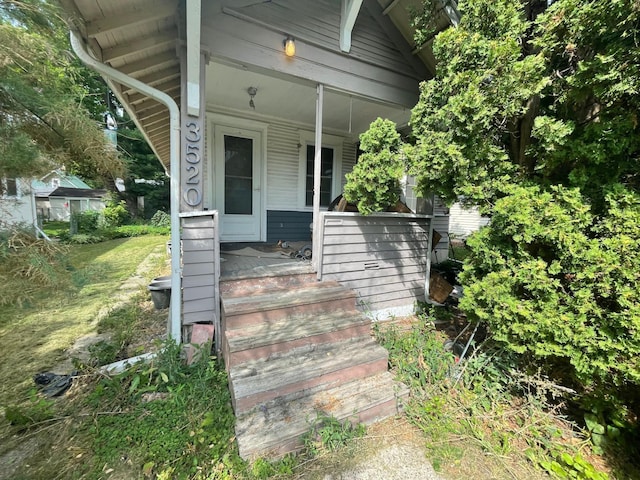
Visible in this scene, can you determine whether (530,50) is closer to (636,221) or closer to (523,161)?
(523,161)

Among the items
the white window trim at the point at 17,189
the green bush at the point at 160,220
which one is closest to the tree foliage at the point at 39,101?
the white window trim at the point at 17,189

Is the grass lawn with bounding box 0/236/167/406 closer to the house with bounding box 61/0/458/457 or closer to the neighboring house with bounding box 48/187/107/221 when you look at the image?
the house with bounding box 61/0/458/457

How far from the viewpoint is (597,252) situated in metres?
1.71

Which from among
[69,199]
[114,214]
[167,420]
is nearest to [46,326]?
[167,420]

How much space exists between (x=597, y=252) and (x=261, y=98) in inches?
174

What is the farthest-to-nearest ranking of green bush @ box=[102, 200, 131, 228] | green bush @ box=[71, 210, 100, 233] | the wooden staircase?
green bush @ box=[102, 200, 131, 228]
green bush @ box=[71, 210, 100, 233]
the wooden staircase

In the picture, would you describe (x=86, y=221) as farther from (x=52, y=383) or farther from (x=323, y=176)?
(x=52, y=383)

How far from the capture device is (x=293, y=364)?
2.13 meters

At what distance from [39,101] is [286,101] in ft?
10.7

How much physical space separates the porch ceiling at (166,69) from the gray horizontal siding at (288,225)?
1.89m

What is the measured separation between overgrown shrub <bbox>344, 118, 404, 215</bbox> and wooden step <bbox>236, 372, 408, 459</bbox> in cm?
182

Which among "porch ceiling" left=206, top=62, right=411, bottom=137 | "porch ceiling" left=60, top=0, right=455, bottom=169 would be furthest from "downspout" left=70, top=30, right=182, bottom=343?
"porch ceiling" left=206, top=62, right=411, bottom=137

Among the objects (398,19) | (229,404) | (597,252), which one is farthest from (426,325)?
(398,19)

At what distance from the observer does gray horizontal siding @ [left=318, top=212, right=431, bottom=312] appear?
320cm
